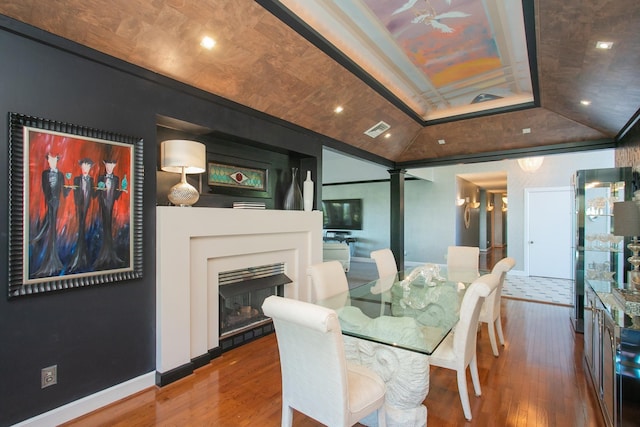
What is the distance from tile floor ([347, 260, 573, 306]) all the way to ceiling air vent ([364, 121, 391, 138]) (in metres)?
2.96

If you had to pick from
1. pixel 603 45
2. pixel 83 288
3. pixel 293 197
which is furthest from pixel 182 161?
pixel 603 45

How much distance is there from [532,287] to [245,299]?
575 centimetres

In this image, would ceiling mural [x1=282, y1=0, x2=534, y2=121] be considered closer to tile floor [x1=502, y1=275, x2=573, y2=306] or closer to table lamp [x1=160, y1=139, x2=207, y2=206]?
table lamp [x1=160, y1=139, x2=207, y2=206]

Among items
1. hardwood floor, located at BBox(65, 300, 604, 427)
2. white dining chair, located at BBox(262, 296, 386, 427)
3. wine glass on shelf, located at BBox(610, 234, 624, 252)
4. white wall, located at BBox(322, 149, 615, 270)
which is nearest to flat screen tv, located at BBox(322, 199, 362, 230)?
white wall, located at BBox(322, 149, 615, 270)

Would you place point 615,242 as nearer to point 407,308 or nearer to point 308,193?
point 407,308

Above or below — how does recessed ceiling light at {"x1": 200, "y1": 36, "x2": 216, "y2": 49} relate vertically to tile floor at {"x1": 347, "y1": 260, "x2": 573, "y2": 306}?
above

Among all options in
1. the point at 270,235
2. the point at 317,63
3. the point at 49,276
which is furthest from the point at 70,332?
the point at 317,63

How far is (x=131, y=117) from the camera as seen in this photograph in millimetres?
2383

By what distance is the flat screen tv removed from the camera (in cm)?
1009

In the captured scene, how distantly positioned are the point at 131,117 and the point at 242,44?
1.04m

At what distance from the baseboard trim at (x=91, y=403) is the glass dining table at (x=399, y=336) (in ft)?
4.95

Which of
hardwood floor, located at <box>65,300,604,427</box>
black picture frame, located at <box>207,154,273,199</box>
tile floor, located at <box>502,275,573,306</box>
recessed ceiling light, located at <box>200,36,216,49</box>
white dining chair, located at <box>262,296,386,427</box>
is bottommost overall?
tile floor, located at <box>502,275,573,306</box>

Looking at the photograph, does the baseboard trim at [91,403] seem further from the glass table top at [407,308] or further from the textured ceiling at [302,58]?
the textured ceiling at [302,58]

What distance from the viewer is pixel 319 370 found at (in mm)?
1505
